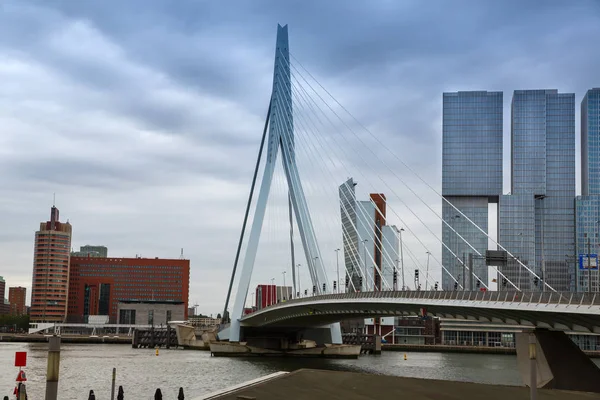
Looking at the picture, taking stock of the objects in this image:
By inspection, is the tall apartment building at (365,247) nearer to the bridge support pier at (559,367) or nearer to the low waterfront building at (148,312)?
the bridge support pier at (559,367)

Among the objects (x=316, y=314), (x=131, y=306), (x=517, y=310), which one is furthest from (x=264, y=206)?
(x=131, y=306)

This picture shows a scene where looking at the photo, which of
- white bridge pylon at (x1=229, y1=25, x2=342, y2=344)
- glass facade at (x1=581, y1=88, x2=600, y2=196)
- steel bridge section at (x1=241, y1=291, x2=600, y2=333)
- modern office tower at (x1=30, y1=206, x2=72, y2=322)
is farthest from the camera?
glass facade at (x1=581, y1=88, x2=600, y2=196)

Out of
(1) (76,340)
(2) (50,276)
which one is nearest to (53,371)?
(1) (76,340)

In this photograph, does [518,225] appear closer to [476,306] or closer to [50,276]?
[50,276]

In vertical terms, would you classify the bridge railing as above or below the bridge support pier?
above

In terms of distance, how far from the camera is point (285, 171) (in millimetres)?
67875

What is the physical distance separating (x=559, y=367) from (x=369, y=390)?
17298 millimetres

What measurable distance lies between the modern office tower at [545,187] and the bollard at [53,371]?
18332cm

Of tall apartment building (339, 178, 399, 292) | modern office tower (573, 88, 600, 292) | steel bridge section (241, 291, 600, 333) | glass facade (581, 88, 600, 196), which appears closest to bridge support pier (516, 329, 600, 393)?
steel bridge section (241, 291, 600, 333)

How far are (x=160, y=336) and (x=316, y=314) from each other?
162ft

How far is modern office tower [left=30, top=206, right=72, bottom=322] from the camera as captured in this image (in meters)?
170

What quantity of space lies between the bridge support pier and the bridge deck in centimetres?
1243

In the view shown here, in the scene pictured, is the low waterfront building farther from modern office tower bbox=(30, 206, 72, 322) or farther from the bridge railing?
the bridge railing

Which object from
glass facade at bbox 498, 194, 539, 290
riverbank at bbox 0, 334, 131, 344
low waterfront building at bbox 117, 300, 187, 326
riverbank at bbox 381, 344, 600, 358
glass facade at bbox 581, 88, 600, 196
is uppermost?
glass facade at bbox 581, 88, 600, 196
